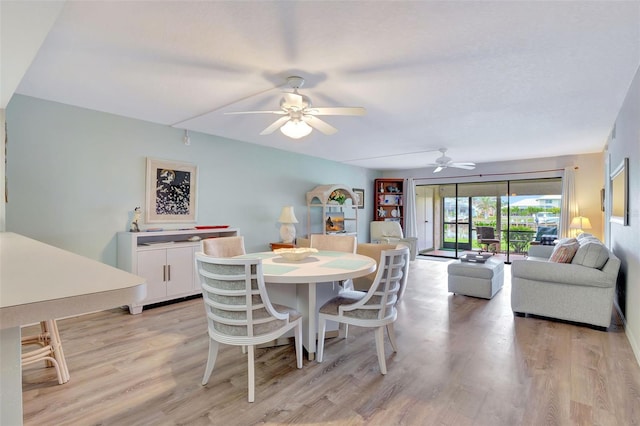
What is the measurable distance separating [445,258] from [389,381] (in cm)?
639

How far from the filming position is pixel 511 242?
7320mm

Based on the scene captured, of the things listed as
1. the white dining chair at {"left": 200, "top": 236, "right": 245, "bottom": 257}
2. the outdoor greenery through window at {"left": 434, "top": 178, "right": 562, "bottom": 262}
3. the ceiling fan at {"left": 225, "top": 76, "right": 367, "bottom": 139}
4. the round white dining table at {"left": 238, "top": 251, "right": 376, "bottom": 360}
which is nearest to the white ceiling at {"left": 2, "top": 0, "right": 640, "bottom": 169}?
the ceiling fan at {"left": 225, "top": 76, "right": 367, "bottom": 139}

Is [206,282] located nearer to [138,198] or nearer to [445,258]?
[138,198]

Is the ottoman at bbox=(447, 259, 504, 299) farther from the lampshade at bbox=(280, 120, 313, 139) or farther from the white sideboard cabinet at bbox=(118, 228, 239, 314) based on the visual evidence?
the white sideboard cabinet at bbox=(118, 228, 239, 314)

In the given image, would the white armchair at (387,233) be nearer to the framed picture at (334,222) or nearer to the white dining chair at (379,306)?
the framed picture at (334,222)

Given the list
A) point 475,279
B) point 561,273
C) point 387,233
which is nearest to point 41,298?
point 561,273

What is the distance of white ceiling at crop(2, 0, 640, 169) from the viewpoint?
1.82 m

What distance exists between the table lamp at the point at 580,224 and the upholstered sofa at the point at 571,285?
264 centimetres

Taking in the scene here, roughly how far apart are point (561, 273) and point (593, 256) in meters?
0.34

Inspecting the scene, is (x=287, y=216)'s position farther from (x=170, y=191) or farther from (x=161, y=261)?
(x=161, y=261)

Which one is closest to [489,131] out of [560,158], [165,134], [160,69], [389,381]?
[560,158]

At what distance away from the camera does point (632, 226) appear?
284 centimetres

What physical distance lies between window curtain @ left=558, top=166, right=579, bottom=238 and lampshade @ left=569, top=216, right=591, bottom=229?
353 millimetres

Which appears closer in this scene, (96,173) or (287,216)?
(96,173)
